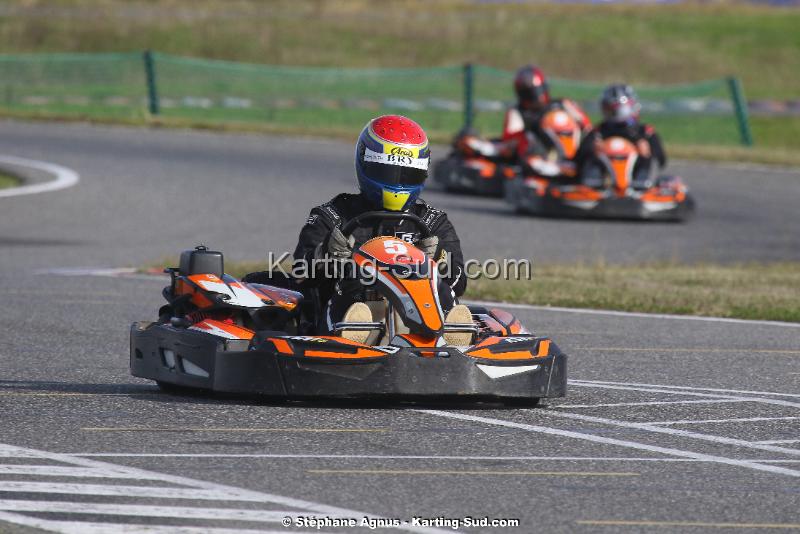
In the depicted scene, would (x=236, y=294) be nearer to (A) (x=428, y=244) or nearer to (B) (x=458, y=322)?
(A) (x=428, y=244)

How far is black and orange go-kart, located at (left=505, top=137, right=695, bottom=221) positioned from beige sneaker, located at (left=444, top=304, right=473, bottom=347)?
1063cm

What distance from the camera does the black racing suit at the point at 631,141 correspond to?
18.1 meters

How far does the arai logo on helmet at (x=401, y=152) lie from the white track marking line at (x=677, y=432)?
57.1 inches

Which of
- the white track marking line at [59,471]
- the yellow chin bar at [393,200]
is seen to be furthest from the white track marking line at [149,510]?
the yellow chin bar at [393,200]

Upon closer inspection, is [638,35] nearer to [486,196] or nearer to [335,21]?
[335,21]

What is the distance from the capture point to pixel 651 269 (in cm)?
1397

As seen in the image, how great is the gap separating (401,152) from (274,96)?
78.7 feet

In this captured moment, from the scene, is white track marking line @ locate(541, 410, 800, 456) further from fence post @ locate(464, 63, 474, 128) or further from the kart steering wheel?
fence post @ locate(464, 63, 474, 128)

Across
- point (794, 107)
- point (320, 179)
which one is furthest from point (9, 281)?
point (794, 107)

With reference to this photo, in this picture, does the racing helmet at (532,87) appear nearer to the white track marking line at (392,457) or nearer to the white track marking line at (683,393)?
the white track marking line at (683,393)

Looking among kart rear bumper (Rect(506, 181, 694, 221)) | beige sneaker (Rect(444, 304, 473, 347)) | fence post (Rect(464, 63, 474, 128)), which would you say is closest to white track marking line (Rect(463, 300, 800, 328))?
beige sneaker (Rect(444, 304, 473, 347))

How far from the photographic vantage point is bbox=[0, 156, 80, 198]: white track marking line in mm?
18766

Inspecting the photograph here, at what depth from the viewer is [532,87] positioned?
19688 millimetres

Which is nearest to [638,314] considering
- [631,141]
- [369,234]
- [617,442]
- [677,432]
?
[369,234]
